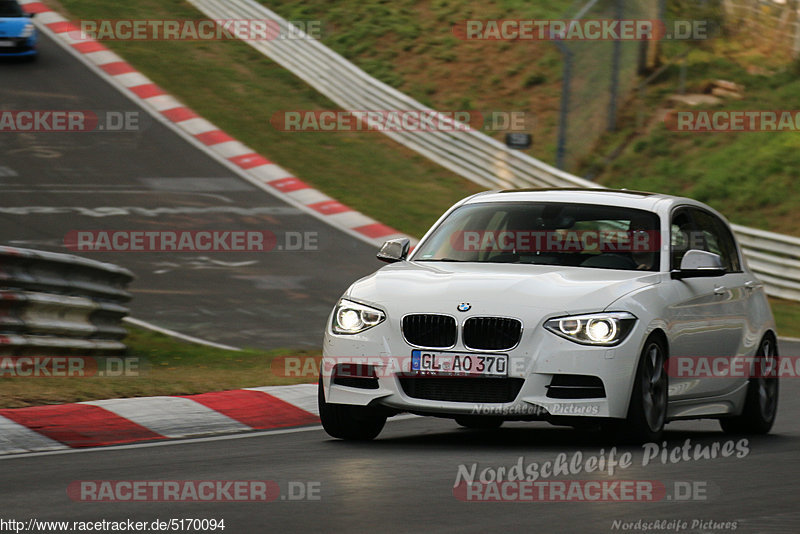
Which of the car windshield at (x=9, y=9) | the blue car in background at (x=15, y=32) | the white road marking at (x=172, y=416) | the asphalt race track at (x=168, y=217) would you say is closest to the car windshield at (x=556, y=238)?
the white road marking at (x=172, y=416)

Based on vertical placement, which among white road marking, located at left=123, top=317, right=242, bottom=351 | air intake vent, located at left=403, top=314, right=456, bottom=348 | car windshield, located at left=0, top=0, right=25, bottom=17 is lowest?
white road marking, located at left=123, top=317, right=242, bottom=351

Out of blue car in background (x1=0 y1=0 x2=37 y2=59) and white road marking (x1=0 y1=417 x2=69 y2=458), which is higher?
blue car in background (x1=0 y1=0 x2=37 y2=59)

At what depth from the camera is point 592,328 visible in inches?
318

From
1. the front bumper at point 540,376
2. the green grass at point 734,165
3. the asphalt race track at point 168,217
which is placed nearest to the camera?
the front bumper at point 540,376

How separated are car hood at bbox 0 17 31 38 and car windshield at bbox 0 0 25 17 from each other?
0.08 m

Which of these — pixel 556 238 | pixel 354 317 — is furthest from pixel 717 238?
pixel 354 317

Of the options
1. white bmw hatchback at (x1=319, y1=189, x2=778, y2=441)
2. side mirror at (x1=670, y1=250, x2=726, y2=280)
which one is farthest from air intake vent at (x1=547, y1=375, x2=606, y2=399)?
side mirror at (x1=670, y1=250, x2=726, y2=280)

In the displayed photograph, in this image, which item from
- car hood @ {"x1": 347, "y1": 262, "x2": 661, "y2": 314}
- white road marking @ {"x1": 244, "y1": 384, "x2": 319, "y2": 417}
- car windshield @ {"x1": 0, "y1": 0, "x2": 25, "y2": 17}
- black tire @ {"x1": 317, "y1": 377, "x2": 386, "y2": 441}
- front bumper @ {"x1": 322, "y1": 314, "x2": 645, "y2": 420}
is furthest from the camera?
car windshield @ {"x1": 0, "y1": 0, "x2": 25, "y2": 17}

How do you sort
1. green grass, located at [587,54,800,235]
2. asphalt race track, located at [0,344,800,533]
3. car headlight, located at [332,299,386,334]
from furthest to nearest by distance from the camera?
green grass, located at [587,54,800,235] → car headlight, located at [332,299,386,334] → asphalt race track, located at [0,344,800,533]

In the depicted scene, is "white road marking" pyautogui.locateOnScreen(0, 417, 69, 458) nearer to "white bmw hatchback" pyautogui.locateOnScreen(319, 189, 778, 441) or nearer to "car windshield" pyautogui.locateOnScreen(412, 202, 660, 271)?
"white bmw hatchback" pyautogui.locateOnScreen(319, 189, 778, 441)

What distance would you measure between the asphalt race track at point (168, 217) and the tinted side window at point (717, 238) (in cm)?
556

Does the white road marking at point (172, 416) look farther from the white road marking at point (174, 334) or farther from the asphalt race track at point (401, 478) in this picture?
the white road marking at point (174, 334)

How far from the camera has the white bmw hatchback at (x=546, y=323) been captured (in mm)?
8023

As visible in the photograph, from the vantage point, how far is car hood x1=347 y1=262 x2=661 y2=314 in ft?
26.6
